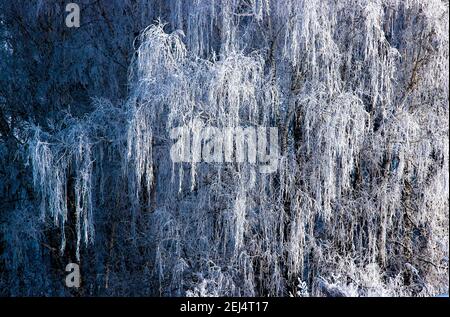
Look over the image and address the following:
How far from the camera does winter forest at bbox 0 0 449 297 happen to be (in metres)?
6.49

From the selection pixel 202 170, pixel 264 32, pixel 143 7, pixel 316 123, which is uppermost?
pixel 143 7

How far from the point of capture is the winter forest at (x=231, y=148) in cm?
649

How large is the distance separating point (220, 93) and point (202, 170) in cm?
93

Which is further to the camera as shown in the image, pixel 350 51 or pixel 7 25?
pixel 7 25

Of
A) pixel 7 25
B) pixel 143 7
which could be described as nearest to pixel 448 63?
pixel 143 7

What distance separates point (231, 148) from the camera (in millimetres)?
6402

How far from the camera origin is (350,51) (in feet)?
23.0

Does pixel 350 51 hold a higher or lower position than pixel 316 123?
higher

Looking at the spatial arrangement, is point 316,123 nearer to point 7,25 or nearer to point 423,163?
point 423,163

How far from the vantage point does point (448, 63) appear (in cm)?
709

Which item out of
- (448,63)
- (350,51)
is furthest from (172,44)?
(448,63)
